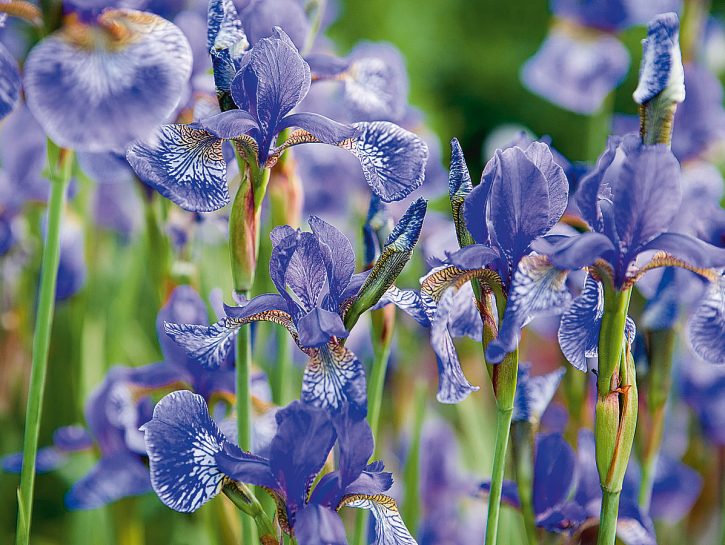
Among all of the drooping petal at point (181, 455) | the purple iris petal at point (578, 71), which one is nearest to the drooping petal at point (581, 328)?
the drooping petal at point (181, 455)

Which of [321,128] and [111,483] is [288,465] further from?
[111,483]

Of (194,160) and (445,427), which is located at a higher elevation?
(194,160)

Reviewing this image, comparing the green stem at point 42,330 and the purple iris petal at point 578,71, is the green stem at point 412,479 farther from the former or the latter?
the purple iris petal at point 578,71

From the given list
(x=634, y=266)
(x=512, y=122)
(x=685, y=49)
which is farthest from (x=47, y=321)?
(x=512, y=122)

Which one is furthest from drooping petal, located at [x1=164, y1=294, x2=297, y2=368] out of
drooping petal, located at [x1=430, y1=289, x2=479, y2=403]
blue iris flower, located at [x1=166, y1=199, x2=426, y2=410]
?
drooping petal, located at [x1=430, y1=289, x2=479, y2=403]

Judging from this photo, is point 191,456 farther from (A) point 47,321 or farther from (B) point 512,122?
(B) point 512,122

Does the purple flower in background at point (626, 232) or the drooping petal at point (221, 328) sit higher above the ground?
the purple flower in background at point (626, 232)

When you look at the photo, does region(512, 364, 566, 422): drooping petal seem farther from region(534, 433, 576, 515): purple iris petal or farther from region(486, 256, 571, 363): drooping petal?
region(486, 256, 571, 363): drooping petal
